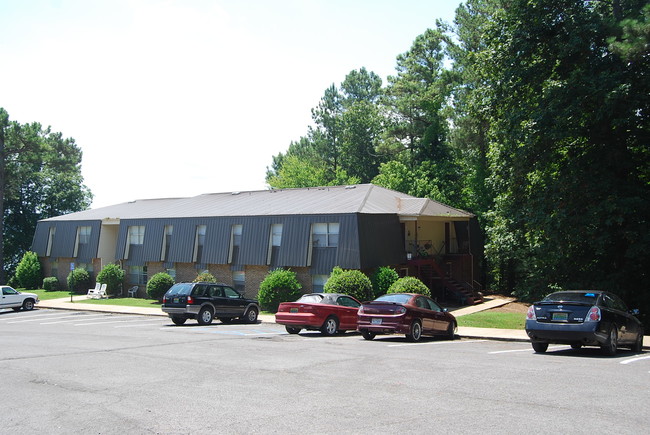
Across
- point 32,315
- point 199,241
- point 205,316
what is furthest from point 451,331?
point 32,315

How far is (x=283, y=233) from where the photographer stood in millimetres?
33344

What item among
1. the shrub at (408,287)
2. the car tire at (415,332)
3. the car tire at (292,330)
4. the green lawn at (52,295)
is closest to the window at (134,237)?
the green lawn at (52,295)

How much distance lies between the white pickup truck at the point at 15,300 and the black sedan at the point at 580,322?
3068cm

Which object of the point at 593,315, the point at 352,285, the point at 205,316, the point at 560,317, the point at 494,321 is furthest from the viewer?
the point at 352,285

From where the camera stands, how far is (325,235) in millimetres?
32000

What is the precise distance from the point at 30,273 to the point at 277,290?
27274mm

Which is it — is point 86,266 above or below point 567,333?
above

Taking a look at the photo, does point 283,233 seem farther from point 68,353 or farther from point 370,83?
point 370,83

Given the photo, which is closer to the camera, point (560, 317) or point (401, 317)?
point (560, 317)

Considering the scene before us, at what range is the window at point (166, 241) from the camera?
1588 inches

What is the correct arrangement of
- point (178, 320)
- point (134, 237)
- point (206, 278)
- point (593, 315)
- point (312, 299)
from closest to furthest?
point (593, 315), point (312, 299), point (178, 320), point (206, 278), point (134, 237)

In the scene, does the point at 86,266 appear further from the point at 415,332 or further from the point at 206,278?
Result: the point at 415,332

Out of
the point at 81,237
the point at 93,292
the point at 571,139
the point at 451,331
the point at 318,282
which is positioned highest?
the point at 571,139

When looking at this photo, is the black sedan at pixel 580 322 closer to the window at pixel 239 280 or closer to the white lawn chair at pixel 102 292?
the window at pixel 239 280
